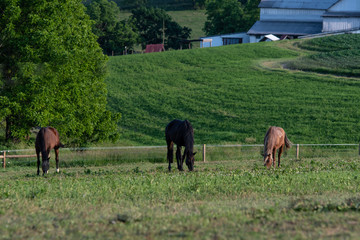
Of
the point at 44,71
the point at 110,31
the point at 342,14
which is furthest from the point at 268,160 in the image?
the point at 110,31

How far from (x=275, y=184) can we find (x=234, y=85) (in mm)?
41826

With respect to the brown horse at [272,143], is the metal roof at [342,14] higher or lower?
higher

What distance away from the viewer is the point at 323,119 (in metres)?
44.4

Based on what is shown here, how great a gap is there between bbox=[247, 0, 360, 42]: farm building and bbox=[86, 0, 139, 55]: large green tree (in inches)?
886

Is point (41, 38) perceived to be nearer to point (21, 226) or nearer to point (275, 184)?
point (275, 184)

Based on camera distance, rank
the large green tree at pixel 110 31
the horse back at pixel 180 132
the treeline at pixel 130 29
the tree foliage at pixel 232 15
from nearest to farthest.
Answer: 1. the horse back at pixel 180 132
2. the large green tree at pixel 110 31
3. the treeline at pixel 130 29
4. the tree foliage at pixel 232 15

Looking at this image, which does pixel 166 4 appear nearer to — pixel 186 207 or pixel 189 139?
pixel 189 139

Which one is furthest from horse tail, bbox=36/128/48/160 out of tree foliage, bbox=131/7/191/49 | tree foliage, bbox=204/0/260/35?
tree foliage, bbox=204/0/260/35

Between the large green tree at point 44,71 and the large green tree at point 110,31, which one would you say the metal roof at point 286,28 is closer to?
the large green tree at point 110,31

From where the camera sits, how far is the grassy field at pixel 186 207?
9945 mm

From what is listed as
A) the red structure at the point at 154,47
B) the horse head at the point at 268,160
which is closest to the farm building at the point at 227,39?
the red structure at the point at 154,47

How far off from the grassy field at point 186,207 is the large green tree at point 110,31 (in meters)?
76.7

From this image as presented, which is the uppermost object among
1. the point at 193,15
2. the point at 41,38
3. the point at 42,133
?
the point at 193,15

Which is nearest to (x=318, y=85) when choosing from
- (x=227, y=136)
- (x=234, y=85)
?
(x=234, y=85)
